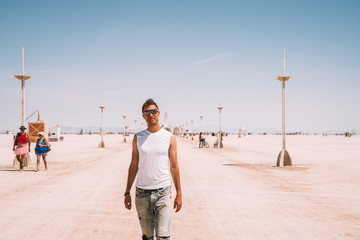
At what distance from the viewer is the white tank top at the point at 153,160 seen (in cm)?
338

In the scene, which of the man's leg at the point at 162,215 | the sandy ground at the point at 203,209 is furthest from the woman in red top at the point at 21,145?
the man's leg at the point at 162,215

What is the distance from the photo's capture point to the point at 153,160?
3.38 meters

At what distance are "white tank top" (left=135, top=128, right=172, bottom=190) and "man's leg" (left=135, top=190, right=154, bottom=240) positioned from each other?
0.34 feet

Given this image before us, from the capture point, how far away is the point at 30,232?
566cm

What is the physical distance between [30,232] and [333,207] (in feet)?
21.5

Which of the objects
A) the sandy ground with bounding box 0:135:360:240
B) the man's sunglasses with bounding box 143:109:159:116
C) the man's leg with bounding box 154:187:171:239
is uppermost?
the man's sunglasses with bounding box 143:109:159:116

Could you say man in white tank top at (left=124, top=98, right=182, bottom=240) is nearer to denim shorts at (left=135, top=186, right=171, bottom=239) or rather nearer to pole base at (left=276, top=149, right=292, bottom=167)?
denim shorts at (left=135, top=186, right=171, bottom=239)

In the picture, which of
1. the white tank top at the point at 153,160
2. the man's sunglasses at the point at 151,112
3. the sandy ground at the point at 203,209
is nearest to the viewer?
the white tank top at the point at 153,160

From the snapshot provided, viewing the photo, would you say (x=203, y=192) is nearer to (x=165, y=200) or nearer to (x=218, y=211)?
(x=218, y=211)

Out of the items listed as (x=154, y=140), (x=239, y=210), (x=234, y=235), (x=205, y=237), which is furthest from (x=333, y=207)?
(x=154, y=140)

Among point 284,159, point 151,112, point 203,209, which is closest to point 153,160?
point 151,112

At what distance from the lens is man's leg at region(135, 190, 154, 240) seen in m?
3.40

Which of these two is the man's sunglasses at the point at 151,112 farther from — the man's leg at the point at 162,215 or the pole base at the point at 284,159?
the pole base at the point at 284,159

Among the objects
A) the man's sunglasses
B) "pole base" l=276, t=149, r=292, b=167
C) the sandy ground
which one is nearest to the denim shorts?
the man's sunglasses
